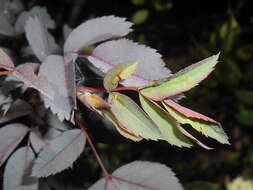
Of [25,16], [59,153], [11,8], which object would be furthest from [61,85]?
→ [11,8]

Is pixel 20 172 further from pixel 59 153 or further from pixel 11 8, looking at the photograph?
pixel 11 8

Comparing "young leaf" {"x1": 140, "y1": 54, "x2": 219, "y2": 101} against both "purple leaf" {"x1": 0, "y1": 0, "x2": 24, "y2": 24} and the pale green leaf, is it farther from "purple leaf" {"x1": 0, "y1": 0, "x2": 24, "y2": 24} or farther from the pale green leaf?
"purple leaf" {"x1": 0, "y1": 0, "x2": 24, "y2": 24}

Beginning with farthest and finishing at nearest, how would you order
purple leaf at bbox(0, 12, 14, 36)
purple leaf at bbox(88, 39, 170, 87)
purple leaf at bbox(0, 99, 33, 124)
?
1. purple leaf at bbox(0, 12, 14, 36)
2. purple leaf at bbox(0, 99, 33, 124)
3. purple leaf at bbox(88, 39, 170, 87)

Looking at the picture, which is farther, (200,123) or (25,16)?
(25,16)

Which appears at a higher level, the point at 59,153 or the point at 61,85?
the point at 61,85

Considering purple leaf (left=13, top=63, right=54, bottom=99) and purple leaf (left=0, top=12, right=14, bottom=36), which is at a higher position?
purple leaf (left=13, top=63, right=54, bottom=99)

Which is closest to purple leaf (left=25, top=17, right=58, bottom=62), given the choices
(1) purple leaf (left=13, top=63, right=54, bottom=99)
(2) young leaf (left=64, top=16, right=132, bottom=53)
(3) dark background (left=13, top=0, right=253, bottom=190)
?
(2) young leaf (left=64, top=16, right=132, bottom=53)

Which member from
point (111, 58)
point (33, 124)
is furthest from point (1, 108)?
point (111, 58)
